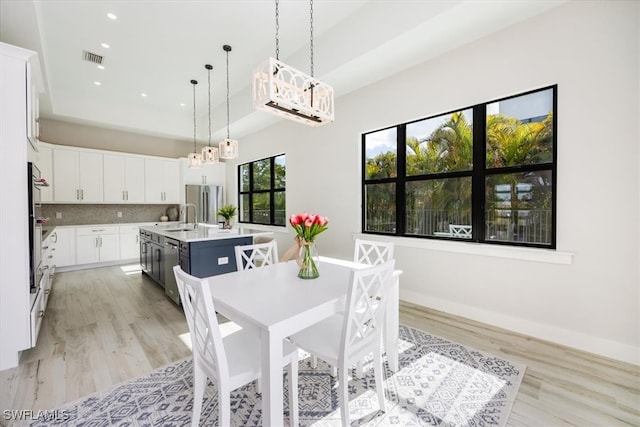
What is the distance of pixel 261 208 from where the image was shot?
20.9 feet

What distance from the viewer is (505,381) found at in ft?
6.29

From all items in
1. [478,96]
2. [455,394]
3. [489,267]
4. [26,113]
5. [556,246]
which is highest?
[478,96]

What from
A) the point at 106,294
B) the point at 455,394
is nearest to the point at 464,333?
the point at 455,394

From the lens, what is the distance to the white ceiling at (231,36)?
2.57 metres

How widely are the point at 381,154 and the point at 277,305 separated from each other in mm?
2964

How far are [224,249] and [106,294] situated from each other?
2094mm

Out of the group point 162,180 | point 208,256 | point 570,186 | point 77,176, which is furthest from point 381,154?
point 77,176

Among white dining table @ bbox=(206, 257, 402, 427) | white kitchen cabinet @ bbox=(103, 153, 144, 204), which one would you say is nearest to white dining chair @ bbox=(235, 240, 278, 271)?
white dining table @ bbox=(206, 257, 402, 427)

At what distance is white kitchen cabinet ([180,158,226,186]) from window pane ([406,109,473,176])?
4887 millimetres

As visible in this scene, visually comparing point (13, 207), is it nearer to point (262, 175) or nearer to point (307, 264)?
point (307, 264)

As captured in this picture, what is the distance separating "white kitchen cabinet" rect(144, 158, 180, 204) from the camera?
6.30 m

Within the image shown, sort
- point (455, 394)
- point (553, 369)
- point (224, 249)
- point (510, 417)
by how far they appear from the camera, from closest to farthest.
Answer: point (510, 417) → point (455, 394) → point (553, 369) → point (224, 249)

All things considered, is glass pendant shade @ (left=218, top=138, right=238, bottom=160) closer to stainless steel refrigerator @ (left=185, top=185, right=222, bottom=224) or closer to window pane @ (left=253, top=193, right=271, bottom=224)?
window pane @ (left=253, top=193, right=271, bottom=224)

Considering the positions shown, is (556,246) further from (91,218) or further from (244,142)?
(91,218)
